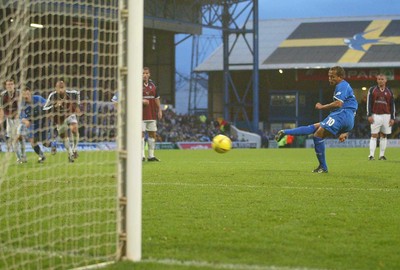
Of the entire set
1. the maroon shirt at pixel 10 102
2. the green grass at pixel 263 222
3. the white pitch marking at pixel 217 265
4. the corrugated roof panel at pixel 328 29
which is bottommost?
the white pitch marking at pixel 217 265

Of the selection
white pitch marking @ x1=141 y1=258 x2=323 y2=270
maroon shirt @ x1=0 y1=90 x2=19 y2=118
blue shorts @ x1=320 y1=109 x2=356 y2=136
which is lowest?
white pitch marking @ x1=141 y1=258 x2=323 y2=270

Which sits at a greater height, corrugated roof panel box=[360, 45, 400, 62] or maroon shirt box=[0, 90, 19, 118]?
corrugated roof panel box=[360, 45, 400, 62]

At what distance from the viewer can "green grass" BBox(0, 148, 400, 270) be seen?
4984 mm

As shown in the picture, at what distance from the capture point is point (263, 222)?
21.8 feet

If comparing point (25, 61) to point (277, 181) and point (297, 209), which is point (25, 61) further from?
point (277, 181)

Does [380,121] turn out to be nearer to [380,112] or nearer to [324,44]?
[380,112]

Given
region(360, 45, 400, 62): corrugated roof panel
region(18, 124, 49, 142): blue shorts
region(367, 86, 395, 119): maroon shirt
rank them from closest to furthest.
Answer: region(18, 124, 49, 142): blue shorts
region(367, 86, 395, 119): maroon shirt
region(360, 45, 400, 62): corrugated roof panel

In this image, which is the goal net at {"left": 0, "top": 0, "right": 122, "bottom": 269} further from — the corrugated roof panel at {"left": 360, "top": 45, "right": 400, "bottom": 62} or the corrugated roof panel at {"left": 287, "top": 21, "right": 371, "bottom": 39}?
the corrugated roof panel at {"left": 287, "top": 21, "right": 371, "bottom": 39}

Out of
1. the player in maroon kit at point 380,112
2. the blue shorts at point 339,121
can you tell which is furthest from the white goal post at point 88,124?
the player in maroon kit at point 380,112

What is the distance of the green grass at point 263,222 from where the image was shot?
16.4 feet

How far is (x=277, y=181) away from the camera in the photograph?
11.1m

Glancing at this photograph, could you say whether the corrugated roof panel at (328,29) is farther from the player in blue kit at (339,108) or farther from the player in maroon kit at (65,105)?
the player in blue kit at (339,108)

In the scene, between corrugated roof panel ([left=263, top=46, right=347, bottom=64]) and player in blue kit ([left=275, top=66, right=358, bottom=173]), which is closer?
player in blue kit ([left=275, top=66, right=358, bottom=173])

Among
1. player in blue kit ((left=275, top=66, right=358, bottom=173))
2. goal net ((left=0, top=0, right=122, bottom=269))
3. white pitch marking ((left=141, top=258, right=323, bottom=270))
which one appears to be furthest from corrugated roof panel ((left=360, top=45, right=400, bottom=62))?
white pitch marking ((left=141, top=258, right=323, bottom=270))
